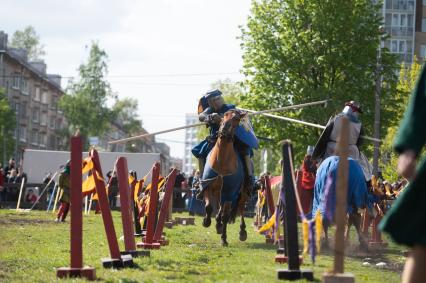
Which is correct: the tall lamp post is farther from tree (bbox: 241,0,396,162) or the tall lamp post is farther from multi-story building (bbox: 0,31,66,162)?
multi-story building (bbox: 0,31,66,162)

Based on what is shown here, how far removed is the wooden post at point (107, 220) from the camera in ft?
30.8

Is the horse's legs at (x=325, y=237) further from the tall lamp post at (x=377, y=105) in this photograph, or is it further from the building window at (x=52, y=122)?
the building window at (x=52, y=122)

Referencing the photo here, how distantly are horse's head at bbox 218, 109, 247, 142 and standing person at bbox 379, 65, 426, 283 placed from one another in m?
9.82

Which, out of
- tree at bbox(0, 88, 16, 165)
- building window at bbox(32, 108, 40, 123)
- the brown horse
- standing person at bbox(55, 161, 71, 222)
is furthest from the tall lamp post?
building window at bbox(32, 108, 40, 123)

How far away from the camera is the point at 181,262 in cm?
1088

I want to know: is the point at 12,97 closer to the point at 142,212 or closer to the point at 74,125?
the point at 74,125

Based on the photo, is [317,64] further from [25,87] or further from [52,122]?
[52,122]

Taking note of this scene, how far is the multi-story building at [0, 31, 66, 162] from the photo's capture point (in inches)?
3661

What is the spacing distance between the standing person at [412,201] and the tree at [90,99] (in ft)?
279

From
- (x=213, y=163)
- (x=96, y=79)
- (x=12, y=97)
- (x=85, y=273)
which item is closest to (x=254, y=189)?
(x=213, y=163)

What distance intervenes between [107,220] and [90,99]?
82571 millimetres

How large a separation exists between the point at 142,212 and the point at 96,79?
74.4m

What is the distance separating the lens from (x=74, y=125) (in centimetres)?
9494

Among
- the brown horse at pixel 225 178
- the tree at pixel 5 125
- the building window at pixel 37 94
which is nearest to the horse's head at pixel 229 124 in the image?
the brown horse at pixel 225 178
